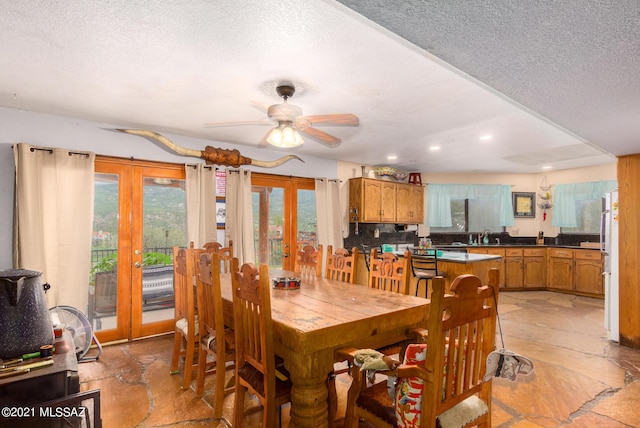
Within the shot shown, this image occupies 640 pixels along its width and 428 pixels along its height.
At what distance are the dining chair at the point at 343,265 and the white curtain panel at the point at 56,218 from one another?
8.16ft

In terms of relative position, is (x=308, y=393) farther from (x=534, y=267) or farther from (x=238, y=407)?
(x=534, y=267)

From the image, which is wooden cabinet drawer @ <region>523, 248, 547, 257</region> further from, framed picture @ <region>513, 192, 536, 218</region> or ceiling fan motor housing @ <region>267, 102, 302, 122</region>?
ceiling fan motor housing @ <region>267, 102, 302, 122</region>

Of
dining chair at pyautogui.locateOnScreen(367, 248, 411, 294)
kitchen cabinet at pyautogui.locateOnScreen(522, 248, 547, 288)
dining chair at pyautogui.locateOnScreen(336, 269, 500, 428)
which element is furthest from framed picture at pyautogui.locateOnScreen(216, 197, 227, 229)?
kitchen cabinet at pyautogui.locateOnScreen(522, 248, 547, 288)

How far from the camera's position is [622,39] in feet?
4.76

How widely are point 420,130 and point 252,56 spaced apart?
231cm

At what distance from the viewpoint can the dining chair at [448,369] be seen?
130cm

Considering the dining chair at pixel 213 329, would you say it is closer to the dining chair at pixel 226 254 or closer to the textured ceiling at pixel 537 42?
the dining chair at pixel 226 254

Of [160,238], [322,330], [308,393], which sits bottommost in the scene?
[308,393]

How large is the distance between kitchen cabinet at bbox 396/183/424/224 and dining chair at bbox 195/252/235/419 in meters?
4.41

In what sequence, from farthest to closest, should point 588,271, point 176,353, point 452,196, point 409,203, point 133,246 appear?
point 452,196
point 409,203
point 588,271
point 133,246
point 176,353

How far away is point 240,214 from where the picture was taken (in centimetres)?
450

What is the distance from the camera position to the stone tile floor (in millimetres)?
2271

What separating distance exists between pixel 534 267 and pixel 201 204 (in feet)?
19.7

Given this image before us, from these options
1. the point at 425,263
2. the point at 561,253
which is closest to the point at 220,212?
the point at 425,263
